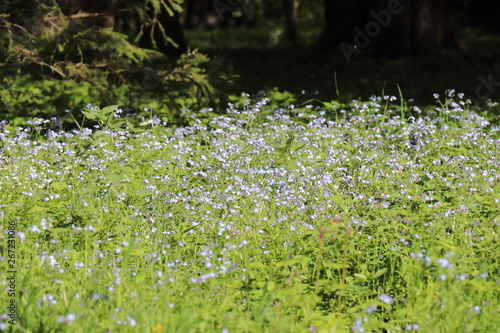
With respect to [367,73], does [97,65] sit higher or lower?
higher

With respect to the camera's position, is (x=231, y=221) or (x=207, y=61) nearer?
(x=231, y=221)

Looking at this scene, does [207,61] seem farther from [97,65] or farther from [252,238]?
[252,238]

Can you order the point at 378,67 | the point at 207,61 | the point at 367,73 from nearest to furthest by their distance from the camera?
the point at 207,61, the point at 367,73, the point at 378,67

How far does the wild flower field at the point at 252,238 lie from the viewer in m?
3.46

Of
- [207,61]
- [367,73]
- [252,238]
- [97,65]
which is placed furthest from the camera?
[367,73]

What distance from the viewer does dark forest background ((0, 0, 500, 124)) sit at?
26.9 ft

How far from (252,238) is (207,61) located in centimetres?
455

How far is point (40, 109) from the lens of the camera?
931 cm
